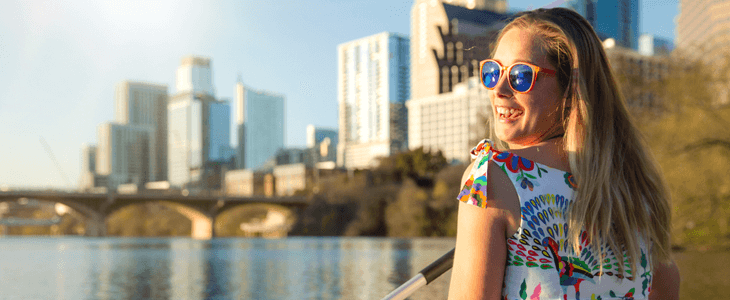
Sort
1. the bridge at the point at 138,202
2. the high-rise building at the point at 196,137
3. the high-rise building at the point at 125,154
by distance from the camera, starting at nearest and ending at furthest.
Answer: the bridge at the point at 138,202 < the high-rise building at the point at 196,137 < the high-rise building at the point at 125,154

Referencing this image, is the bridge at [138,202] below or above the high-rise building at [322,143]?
below

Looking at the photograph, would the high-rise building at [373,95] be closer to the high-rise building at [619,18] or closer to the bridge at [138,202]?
the high-rise building at [619,18]

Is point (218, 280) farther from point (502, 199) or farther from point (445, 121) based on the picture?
point (445, 121)

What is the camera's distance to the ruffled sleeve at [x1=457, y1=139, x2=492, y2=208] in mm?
1215

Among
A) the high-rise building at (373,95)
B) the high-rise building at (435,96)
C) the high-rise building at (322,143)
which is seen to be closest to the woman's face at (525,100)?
the high-rise building at (435,96)

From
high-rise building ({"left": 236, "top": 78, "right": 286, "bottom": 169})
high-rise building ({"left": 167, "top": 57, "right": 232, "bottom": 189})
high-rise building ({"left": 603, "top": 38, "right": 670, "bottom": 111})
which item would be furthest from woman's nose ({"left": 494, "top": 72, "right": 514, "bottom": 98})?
high-rise building ({"left": 236, "top": 78, "right": 286, "bottom": 169})

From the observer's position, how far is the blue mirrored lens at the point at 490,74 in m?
1.45

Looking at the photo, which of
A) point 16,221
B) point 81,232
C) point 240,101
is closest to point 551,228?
point 81,232

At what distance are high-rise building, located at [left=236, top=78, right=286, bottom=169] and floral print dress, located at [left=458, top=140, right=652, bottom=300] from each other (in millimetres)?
176010

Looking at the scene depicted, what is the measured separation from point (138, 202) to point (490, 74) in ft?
235

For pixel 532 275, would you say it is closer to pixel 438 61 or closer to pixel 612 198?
pixel 612 198

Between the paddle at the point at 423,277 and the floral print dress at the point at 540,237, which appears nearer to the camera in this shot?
the floral print dress at the point at 540,237

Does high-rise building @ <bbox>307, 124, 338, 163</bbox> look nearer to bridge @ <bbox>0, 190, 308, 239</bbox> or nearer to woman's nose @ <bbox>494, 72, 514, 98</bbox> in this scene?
bridge @ <bbox>0, 190, 308, 239</bbox>

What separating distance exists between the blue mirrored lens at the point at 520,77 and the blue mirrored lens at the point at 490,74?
40 millimetres
